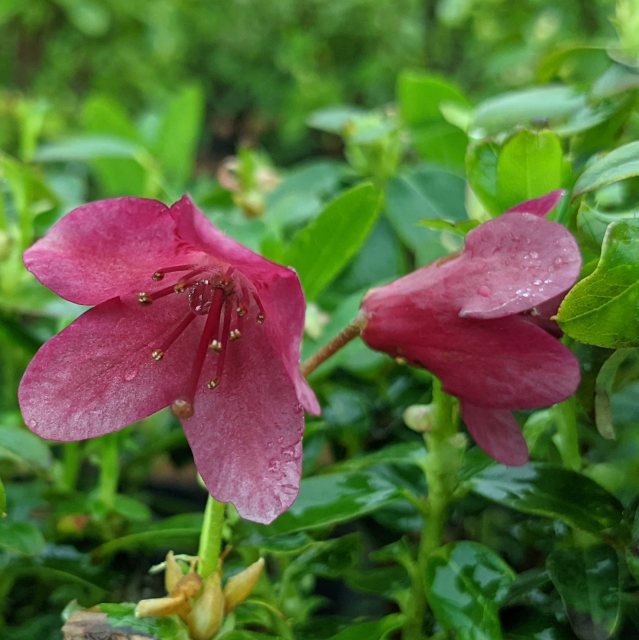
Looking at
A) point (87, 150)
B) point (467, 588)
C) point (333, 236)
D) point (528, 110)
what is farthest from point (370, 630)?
point (87, 150)

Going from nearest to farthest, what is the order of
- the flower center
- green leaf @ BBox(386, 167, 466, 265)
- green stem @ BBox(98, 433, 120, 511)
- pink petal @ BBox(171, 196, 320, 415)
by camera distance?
pink petal @ BBox(171, 196, 320, 415) → the flower center → green stem @ BBox(98, 433, 120, 511) → green leaf @ BBox(386, 167, 466, 265)

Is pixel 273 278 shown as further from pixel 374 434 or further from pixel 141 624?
pixel 374 434

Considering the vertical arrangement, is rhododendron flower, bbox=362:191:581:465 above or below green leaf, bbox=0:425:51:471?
above

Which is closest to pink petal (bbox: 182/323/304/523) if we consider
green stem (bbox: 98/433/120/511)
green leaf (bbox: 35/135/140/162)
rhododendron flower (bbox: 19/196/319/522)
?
rhododendron flower (bbox: 19/196/319/522)

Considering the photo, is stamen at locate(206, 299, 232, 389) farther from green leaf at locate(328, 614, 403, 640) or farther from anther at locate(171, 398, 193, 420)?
green leaf at locate(328, 614, 403, 640)

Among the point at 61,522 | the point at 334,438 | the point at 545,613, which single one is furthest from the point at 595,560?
the point at 61,522
